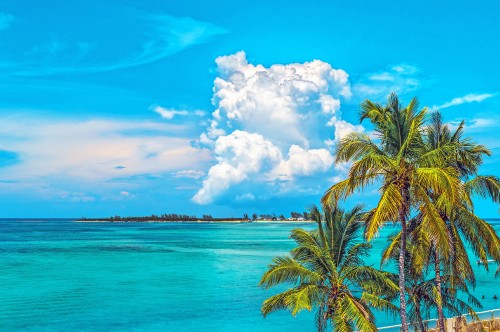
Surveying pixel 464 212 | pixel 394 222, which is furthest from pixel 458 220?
pixel 394 222

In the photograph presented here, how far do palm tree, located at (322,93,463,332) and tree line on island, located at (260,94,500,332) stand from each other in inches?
1.4

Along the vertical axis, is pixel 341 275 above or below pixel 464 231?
below

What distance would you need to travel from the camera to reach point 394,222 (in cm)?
1819

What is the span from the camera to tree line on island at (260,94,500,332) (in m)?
17.0

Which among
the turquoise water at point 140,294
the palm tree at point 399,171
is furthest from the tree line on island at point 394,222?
the turquoise water at point 140,294

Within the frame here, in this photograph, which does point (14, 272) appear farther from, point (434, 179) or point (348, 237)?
point (434, 179)

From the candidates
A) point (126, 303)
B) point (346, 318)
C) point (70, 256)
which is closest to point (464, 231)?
point (346, 318)

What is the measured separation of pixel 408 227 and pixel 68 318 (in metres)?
28.2

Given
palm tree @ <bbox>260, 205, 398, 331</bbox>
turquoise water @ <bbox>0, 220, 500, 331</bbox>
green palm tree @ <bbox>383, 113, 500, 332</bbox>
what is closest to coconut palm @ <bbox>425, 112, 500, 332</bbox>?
green palm tree @ <bbox>383, 113, 500, 332</bbox>

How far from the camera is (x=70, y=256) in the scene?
8550 centimetres

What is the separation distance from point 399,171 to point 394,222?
7.07 ft

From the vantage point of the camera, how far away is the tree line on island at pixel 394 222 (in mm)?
16969

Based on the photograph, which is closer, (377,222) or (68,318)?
(377,222)

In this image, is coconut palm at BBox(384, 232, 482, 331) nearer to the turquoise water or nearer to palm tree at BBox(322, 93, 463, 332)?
palm tree at BBox(322, 93, 463, 332)
